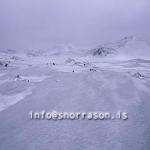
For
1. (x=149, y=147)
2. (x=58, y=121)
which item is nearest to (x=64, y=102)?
(x=58, y=121)

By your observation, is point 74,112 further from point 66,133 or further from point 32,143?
point 32,143

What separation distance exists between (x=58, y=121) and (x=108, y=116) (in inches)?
87.2

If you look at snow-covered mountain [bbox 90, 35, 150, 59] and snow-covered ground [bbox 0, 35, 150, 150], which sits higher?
snow-covered mountain [bbox 90, 35, 150, 59]
